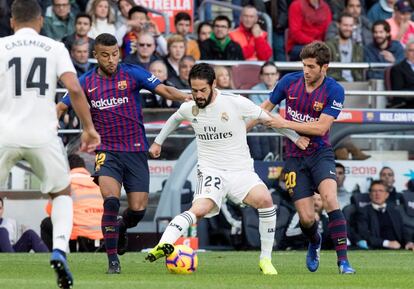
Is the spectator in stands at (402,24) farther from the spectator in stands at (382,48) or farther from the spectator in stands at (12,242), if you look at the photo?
the spectator in stands at (12,242)

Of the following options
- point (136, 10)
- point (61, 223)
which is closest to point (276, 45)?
point (136, 10)

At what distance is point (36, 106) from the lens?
11.1 metres

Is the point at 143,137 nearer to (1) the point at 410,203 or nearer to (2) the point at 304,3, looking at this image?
(1) the point at 410,203

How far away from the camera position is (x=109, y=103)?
14023 millimetres

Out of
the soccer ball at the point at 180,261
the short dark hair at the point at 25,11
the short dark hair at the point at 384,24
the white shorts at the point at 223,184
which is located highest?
the short dark hair at the point at 25,11

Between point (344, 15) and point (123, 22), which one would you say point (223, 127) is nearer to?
point (123, 22)

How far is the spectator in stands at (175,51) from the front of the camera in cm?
2170

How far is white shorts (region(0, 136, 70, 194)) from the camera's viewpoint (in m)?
11.0

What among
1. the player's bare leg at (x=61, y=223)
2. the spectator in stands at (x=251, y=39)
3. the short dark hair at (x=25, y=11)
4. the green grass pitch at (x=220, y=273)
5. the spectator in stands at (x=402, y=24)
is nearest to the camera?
the player's bare leg at (x=61, y=223)

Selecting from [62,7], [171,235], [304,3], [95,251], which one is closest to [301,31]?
[304,3]

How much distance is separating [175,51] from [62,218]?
1081 centimetres

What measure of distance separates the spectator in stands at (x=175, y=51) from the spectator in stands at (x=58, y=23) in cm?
165

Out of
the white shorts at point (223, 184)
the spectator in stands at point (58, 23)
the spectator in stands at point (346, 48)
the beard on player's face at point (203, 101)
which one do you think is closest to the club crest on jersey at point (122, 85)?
the beard on player's face at point (203, 101)

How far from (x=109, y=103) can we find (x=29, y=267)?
199 cm
